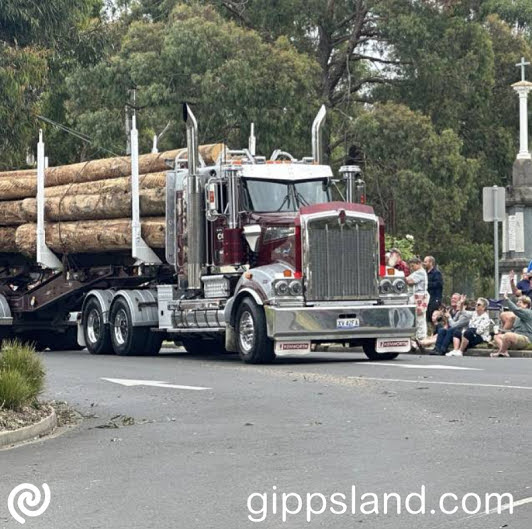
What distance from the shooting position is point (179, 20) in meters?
42.3

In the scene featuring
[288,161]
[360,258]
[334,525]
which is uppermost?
[288,161]

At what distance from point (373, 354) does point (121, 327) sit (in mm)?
5221

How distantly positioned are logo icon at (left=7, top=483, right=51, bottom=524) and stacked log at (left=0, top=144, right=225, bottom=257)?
47.5ft

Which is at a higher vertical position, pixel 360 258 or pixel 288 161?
pixel 288 161

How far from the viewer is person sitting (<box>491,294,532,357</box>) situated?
76.8 ft

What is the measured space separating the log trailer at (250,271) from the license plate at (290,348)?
15mm

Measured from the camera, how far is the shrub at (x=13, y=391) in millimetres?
13797

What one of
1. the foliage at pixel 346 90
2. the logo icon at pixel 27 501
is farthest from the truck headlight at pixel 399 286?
Result: the foliage at pixel 346 90

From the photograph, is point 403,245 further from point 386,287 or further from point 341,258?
point 341,258

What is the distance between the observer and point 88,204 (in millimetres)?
27062

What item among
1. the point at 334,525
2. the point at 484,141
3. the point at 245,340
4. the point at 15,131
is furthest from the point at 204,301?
the point at 484,141

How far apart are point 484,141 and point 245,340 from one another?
83.8 ft

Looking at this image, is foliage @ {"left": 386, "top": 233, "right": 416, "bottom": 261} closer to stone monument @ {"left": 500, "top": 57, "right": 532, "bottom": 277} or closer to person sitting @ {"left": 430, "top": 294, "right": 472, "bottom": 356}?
stone monument @ {"left": 500, "top": 57, "right": 532, "bottom": 277}

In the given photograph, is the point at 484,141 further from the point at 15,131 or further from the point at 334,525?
the point at 334,525
